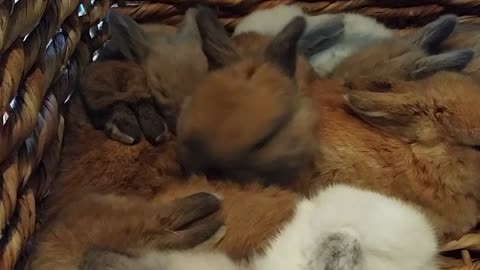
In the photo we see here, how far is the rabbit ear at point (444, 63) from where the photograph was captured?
129cm

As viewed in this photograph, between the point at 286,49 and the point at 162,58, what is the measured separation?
A: 0.25 metres

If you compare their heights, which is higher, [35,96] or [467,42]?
[35,96]

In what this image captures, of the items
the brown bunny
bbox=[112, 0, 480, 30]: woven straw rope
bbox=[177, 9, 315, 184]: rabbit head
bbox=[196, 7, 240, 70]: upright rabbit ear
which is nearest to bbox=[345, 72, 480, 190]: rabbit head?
bbox=[177, 9, 315, 184]: rabbit head

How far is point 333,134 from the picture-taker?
3.99ft

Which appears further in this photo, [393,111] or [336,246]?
[393,111]

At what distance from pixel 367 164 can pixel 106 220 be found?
415 millimetres

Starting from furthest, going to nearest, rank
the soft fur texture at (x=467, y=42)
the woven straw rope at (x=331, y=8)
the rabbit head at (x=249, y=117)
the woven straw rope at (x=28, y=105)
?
1. the woven straw rope at (x=331, y=8)
2. the soft fur texture at (x=467, y=42)
3. the rabbit head at (x=249, y=117)
4. the woven straw rope at (x=28, y=105)

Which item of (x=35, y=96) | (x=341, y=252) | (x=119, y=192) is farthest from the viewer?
(x=119, y=192)

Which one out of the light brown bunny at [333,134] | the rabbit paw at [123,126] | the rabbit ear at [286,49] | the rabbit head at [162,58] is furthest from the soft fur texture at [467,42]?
the rabbit paw at [123,126]

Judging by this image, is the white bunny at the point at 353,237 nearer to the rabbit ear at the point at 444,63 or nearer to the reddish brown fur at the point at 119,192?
the reddish brown fur at the point at 119,192

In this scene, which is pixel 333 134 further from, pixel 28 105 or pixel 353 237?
pixel 28 105

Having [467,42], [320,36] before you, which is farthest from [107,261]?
[467,42]

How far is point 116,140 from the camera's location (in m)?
1.25

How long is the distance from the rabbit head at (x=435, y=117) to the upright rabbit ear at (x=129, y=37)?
1.24 feet
